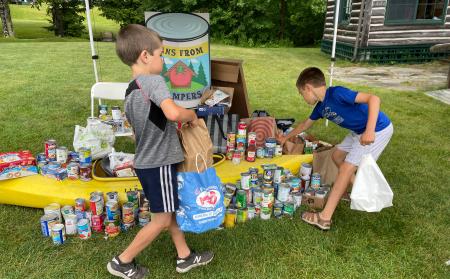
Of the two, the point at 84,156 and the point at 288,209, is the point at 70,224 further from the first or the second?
the point at 288,209

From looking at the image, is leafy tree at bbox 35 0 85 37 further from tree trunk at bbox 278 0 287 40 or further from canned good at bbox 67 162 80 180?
canned good at bbox 67 162 80 180

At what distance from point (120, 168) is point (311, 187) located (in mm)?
1850

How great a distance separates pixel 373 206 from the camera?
290 centimetres

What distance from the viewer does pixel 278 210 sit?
321 cm

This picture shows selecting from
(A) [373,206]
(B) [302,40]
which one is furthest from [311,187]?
(B) [302,40]

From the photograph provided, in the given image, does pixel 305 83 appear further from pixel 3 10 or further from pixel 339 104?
pixel 3 10

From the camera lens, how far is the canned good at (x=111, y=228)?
2.91m

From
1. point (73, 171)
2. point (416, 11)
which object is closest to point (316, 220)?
point (73, 171)

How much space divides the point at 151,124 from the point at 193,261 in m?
1.08

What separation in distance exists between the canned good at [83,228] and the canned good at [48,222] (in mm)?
202

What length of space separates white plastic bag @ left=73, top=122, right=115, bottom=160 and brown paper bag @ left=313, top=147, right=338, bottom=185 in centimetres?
221

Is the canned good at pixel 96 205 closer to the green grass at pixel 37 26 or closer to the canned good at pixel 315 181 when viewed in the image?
the canned good at pixel 315 181

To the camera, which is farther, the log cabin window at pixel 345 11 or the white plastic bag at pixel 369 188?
the log cabin window at pixel 345 11

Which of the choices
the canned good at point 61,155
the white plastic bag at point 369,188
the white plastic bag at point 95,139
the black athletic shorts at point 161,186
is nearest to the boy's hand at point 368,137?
the white plastic bag at point 369,188
